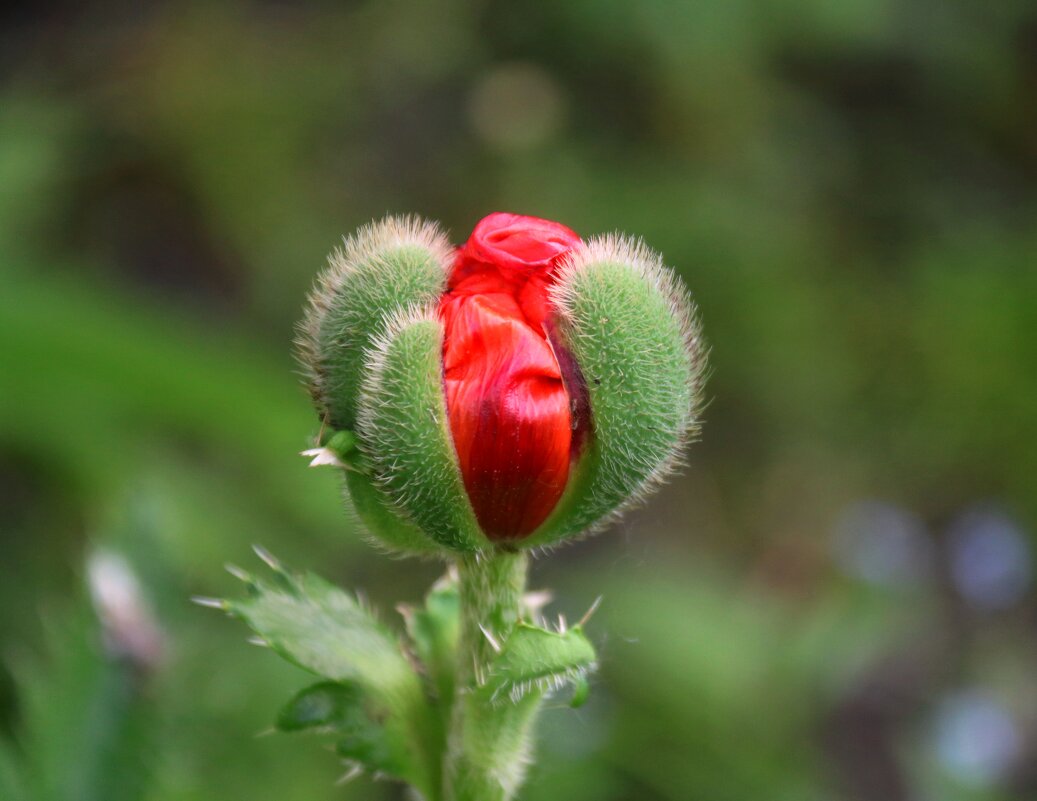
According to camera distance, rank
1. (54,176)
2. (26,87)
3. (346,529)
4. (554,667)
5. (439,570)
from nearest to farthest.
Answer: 1. (554,667)
2. (346,529)
3. (439,570)
4. (54,176)
5. (26,87)

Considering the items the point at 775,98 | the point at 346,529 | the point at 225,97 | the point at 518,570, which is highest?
the point at 775,98

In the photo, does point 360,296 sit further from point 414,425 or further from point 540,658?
point 540,658

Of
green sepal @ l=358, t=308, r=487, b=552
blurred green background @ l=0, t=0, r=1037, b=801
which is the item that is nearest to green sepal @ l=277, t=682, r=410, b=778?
green sepal @ l=358, t=308, r=487, b=552

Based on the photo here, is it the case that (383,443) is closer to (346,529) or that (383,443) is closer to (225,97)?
(346,529)

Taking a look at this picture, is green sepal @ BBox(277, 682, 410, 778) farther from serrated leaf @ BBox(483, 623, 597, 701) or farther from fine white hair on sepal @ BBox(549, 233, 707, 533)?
fine white hair on sepal @ BBox(549, 233, 707, 533)

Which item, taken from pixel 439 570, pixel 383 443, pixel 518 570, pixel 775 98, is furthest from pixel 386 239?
pixel 775 98

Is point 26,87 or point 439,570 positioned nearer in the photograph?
point 439,570
